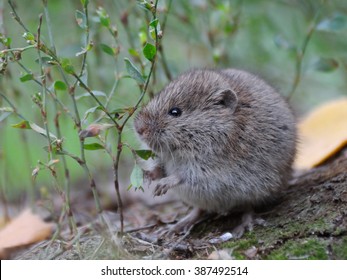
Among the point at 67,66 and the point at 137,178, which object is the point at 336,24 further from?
the point at 67,66

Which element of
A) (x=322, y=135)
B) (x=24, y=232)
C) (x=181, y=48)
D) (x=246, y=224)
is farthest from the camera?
(x=181, y=48)

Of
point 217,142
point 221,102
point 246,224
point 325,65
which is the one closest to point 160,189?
point 217,142

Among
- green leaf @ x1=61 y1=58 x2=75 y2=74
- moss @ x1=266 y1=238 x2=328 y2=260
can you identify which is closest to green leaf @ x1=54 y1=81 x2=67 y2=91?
green leaf @ x1=61 y1=58 x2=75 y2=74

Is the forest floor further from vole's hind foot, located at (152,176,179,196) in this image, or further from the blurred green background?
the blurred green background

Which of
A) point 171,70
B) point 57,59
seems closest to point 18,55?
point 57,59

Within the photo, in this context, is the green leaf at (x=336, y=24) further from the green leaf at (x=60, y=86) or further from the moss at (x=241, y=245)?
the green leaf at (x=60, y=86)
